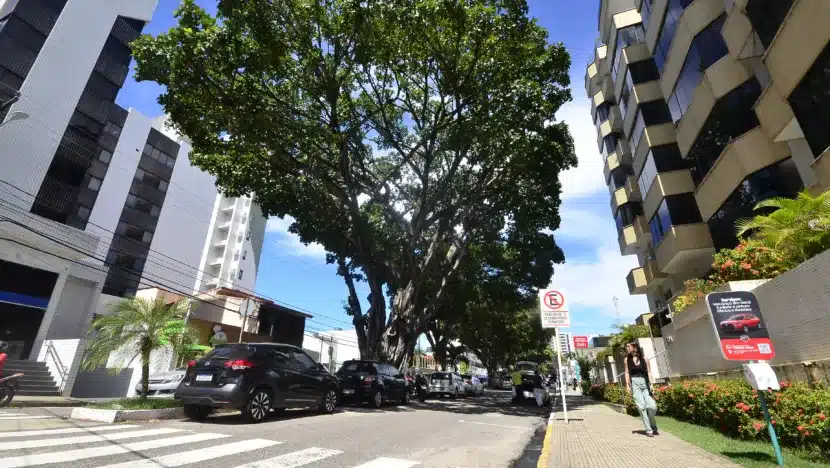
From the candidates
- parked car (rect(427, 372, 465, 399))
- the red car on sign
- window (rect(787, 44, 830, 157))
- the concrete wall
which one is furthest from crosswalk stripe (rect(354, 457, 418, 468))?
parked car (rect(427, 372, 465, 399))

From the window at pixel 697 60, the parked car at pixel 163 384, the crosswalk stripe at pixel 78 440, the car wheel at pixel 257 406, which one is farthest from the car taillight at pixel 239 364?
the window at pixel 697 60

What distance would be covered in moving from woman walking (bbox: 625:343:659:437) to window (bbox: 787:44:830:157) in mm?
6607

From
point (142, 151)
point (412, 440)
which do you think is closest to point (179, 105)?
point (412, 440)

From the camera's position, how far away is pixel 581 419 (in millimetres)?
10977

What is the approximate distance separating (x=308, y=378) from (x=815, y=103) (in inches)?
525

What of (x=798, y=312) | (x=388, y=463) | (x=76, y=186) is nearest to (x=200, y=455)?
(x=388, y=463)

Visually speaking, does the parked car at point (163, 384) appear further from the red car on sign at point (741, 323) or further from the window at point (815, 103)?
the window at point (815, 103)

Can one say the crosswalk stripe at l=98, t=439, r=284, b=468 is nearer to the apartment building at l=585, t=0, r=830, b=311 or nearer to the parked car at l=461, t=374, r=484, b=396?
the apartment building at l=585, t=0, r=830, b=311

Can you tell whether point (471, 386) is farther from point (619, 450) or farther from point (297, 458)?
point (297, 458)

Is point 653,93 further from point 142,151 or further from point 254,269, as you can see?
point 254,269

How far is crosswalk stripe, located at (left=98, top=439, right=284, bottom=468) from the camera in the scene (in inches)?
180

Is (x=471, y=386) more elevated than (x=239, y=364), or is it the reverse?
(x=471, y=386)

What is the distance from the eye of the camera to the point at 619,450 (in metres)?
6.24

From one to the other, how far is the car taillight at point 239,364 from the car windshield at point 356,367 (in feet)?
20.2
